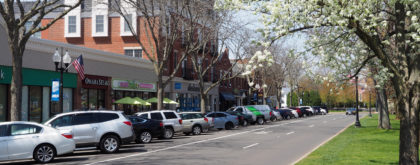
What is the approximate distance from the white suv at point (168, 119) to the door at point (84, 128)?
24.4ft

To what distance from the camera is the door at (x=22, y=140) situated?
13492 millimetres

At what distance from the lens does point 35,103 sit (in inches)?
1008

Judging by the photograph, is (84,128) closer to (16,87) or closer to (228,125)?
(16,87)

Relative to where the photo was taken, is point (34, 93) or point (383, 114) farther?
point (383, 114)

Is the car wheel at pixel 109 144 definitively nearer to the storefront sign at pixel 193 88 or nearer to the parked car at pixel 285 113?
the storefront sign at pixel 193 88

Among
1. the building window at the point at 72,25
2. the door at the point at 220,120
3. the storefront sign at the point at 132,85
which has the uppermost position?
the building window at the point at 72,25

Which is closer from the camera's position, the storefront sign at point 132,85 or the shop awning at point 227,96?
the storefront sign at point 132,85

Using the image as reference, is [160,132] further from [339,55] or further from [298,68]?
[298,68]

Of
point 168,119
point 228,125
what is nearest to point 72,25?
point 228,125

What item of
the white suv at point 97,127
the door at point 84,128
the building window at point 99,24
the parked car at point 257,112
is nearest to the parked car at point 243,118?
the parked car at point 257,112

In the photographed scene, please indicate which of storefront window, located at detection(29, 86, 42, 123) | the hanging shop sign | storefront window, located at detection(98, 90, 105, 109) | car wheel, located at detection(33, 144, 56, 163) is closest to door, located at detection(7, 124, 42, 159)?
car wheel, located at detection(33, 144, 56, 163)

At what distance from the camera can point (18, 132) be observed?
1387 cm

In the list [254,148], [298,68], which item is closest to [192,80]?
[298,68]

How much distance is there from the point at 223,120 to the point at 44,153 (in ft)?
66.4
